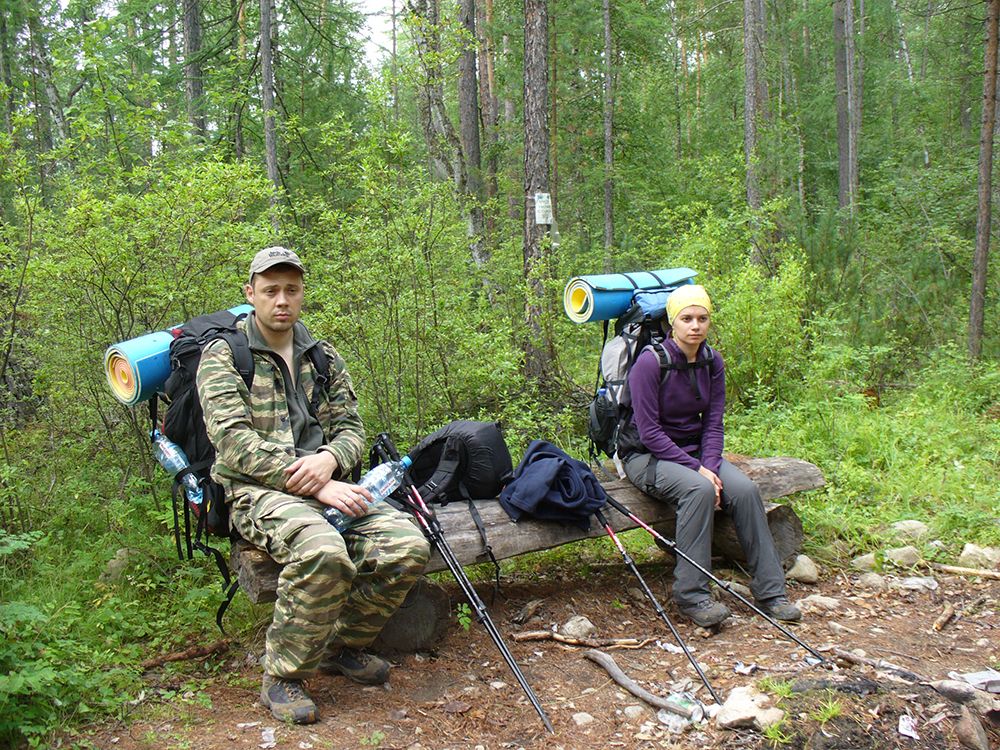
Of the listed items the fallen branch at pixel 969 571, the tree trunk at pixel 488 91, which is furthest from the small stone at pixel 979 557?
the tree trunk at pixel 488 91

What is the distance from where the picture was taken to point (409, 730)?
11.2ft

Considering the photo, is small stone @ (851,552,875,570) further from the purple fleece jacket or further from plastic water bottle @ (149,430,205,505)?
plastic water bottle @ (149,430,205,505)

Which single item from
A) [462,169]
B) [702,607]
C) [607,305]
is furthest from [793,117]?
[702,607]

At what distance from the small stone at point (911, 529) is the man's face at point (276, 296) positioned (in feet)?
15.6

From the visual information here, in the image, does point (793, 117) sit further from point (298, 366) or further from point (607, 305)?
point (298, 366)

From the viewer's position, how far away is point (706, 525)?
15.3 feet

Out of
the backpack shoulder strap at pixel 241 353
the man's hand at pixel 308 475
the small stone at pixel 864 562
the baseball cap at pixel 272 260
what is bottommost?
the small stone at pixel 864 562

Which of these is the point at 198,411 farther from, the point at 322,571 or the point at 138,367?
the point at 322,571

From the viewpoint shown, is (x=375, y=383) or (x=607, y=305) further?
(x=375, y=383)

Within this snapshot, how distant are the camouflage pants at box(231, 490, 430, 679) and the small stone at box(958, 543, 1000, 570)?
4.03 meters

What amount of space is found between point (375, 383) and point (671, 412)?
274 centimetres

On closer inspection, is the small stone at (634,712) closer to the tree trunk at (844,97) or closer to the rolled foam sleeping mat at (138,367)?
the rolled foam sleeping mat at (138,367)

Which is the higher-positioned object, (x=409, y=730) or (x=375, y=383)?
(x=375, y=383)

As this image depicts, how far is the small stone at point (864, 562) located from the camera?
17.5 feet
